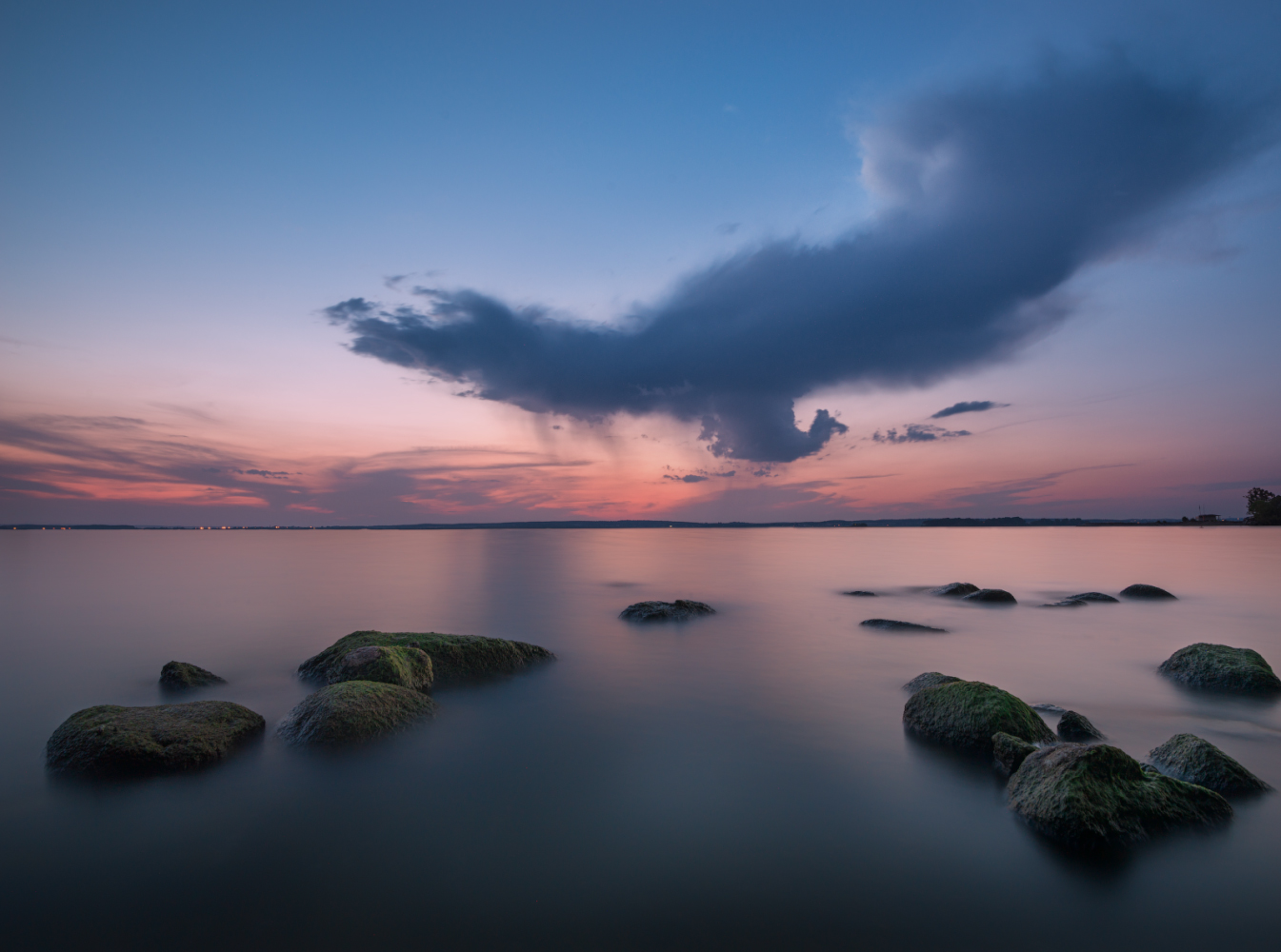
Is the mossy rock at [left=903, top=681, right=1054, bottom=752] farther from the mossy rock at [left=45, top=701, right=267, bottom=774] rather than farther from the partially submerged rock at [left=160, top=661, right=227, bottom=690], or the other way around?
the partially submerged rock at [left=160, top=661, right=227, bottom=690]

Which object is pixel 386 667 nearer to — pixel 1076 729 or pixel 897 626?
pixel 1076 729

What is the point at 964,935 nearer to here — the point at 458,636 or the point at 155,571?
the point at 458,636

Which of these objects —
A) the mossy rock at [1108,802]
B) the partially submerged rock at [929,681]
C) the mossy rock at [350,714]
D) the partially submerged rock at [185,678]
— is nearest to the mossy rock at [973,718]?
the partially submerged rock at [929,681]

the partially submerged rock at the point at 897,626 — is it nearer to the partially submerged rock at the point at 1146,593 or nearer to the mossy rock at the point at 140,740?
the partially submerged rock at the point at 1146,593

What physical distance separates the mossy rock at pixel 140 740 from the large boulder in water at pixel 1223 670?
1520 cm

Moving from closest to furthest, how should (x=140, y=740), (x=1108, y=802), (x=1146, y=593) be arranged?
1. (x=1108, y=802)
2. (x=140, y=740)
3. (x=1146, y=593)

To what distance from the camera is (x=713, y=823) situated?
594 cm

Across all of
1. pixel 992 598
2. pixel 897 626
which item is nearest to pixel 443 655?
pixel 897 626

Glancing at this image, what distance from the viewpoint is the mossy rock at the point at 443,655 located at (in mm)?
10828

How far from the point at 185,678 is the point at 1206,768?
577 inches

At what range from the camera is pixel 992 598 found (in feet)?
69.8

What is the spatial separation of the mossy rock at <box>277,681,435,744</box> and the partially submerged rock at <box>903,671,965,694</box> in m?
7.78

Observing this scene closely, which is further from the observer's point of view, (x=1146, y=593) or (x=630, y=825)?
(x=1146, y=593)

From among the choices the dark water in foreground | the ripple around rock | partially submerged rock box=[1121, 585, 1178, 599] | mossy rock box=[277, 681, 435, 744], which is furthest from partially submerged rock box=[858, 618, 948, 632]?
mossy rock box=[277, 681, 435, 744]
